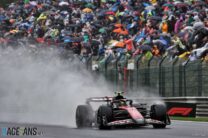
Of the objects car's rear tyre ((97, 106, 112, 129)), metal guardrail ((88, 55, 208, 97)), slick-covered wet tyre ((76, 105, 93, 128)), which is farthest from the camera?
metal guardrail ((88, 55, 208, 97))

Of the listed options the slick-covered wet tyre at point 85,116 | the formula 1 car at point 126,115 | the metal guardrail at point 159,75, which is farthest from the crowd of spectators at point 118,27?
the slick-covered wet tyre at point 85,116

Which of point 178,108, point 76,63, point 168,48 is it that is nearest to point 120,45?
point 76,63

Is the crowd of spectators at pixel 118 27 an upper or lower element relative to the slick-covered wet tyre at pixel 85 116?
upper

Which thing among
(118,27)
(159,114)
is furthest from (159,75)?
(159,114)

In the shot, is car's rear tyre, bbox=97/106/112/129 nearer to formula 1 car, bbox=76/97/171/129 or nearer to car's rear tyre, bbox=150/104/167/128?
formula 1 car, bbox=76/97/171/129

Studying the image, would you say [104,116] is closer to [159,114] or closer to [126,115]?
[126,115]

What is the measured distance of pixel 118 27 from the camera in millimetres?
31172

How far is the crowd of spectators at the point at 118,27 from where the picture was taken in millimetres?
24641

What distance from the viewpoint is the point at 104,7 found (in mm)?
35438

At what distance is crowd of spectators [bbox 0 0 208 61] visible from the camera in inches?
970

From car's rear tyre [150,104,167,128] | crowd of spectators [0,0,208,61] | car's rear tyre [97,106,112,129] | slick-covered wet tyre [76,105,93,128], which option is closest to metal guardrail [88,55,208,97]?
crowd of spectators [0,0,208,61]

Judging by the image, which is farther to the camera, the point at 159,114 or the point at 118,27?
the point at 118,27

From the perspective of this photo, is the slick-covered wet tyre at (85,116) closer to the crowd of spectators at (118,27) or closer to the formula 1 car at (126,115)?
the formula 1 car at (126,115)

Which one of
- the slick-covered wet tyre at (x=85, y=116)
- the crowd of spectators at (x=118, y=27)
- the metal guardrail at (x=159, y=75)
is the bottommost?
the slick-covered wet tyre at (x=85, y=116)
